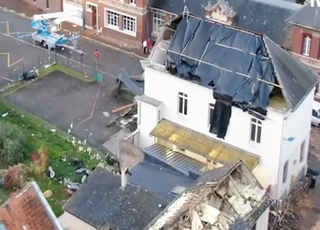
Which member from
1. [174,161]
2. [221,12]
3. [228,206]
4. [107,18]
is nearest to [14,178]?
[174,161]

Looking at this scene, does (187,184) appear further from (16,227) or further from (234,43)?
(16,227)

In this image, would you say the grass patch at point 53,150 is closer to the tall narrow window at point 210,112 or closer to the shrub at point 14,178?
the shrub at point 14,178

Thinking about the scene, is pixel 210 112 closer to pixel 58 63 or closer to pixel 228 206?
pixel 228 206

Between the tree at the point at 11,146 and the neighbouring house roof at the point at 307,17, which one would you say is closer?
the tree at the point at 11,146

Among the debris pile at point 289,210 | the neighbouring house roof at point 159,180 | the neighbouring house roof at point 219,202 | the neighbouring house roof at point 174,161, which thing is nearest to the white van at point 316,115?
the debris pile at point 289,210

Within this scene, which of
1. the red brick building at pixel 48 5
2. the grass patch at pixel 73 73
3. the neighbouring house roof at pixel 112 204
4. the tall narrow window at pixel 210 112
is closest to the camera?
the neighbouring house roof at pixel 112 204

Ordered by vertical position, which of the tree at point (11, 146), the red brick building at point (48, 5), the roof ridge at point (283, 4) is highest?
the roof ridge at point (283, 4)

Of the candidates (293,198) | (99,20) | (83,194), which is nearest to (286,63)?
(293,198)

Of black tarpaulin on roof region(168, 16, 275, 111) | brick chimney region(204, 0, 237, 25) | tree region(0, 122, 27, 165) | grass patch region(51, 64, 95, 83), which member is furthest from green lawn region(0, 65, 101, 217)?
brick chimney region(204, 0, 237, 25)
